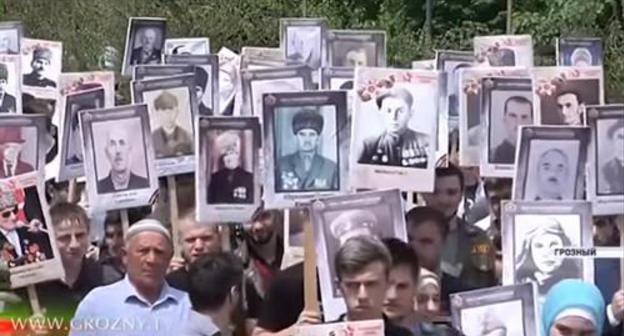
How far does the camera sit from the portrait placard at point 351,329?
399 cm

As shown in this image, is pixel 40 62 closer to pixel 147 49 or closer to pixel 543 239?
A: pixel 147 49

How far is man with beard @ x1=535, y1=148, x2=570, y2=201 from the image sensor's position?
4793mm

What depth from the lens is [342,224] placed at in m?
4.25

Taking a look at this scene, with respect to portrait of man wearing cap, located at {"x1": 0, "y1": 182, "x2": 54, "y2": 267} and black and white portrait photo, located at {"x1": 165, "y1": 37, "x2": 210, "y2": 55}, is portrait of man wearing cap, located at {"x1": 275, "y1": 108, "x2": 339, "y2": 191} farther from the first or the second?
black and white portrait photo, located at {"x1": 165, "y1": 37, "x2": 210, "y2": 55}

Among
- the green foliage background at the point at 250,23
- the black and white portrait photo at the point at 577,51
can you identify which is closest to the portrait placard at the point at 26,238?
the black and white portrait photo at the point at 577,51

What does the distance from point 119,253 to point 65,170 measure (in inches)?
26.8

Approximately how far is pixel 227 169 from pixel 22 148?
65cm

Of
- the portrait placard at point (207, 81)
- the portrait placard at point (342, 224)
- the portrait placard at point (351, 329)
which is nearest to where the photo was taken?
the portrait placard at point (351, 329)

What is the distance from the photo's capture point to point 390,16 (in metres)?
25.9

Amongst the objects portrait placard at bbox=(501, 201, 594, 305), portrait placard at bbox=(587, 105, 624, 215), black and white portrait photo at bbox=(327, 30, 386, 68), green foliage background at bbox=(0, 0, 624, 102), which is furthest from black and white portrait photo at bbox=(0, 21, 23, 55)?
portrait placard at bbox=(501, 201, 594, 305)

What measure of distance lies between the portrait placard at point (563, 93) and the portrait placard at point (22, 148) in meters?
1.69

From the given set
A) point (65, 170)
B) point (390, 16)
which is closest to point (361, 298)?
point (65, 170)

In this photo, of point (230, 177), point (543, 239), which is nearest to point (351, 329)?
point (543, 239)

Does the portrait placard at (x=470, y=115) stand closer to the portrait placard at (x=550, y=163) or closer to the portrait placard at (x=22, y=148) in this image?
the portrait placard at (x=550, y=163)
